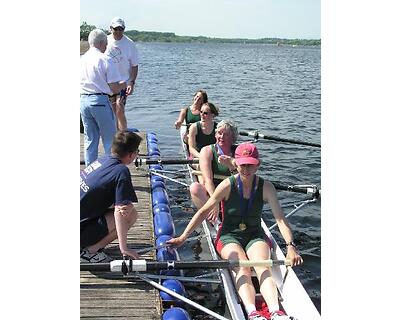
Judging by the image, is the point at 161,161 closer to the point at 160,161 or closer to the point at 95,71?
the point at 160,161

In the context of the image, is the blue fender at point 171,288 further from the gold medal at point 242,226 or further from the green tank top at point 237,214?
the gold medal at point 242,226

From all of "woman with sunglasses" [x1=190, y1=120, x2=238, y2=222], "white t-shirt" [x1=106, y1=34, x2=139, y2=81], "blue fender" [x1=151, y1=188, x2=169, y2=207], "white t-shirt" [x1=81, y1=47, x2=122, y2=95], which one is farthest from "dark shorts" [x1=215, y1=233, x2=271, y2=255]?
"white t-shirt" [x1=106, y1=34, x2=139, y2=81]

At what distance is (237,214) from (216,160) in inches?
55.7

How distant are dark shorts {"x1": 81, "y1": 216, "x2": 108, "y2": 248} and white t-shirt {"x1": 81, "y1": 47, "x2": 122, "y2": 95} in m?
2.15

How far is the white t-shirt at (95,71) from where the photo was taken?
259 inches

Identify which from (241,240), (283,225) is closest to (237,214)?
(241,240)

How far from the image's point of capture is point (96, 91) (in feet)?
22.0

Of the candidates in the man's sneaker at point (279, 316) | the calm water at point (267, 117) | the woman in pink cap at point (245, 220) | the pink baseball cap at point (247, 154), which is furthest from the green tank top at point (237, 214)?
the calm water at point (267, 117)

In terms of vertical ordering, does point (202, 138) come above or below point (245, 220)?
above

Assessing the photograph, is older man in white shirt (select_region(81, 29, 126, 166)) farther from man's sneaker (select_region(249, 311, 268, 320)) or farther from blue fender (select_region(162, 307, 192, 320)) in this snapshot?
man's sneaker (select_region(249, 311, 268, 320))

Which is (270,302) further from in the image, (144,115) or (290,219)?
(144,115)

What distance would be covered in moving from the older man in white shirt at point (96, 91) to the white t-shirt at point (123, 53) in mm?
1660
